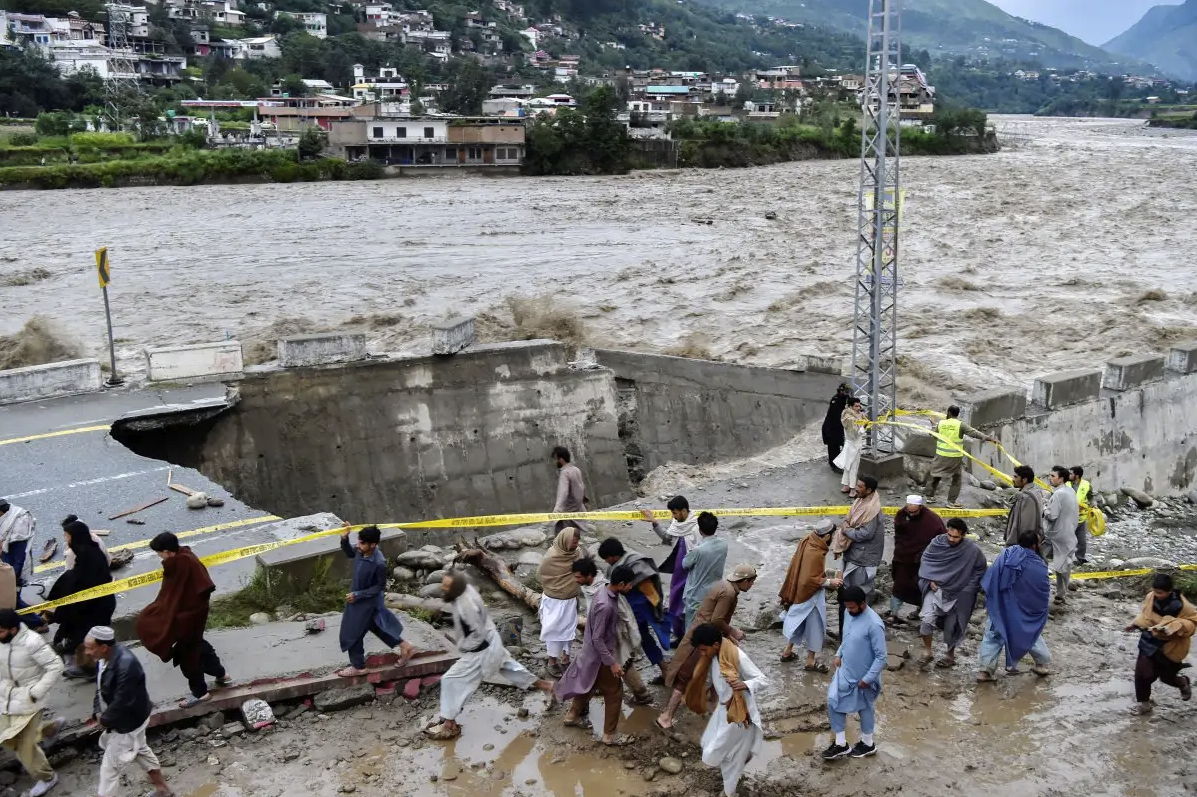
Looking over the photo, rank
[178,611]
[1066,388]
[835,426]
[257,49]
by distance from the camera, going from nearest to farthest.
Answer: [178,611] < [835,426] < [1066,388] < [257,49]

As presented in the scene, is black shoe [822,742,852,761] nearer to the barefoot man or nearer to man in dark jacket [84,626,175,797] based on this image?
the barefoot man

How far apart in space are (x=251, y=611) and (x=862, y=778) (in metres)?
5.08

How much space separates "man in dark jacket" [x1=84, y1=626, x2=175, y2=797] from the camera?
5.98 metres

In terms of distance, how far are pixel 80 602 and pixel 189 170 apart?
5653 cm

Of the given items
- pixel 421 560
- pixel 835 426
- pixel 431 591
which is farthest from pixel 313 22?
pixel 431 591

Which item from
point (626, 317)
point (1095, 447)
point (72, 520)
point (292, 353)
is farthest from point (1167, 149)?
point (72, 520)

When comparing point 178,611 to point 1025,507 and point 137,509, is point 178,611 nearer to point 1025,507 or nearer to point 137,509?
point 137,509

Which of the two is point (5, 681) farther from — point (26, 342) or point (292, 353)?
point (26, 342)

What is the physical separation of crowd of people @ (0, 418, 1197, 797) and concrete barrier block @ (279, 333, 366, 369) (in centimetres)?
712

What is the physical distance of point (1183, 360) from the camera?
55.4 ft

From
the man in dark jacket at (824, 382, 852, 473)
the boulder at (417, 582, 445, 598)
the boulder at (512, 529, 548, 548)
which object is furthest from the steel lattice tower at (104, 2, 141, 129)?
the boulder at (417, 582, 445, 598)

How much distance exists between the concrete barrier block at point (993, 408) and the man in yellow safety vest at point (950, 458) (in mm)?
1176

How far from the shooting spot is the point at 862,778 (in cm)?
682

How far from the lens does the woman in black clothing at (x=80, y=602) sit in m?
7.23
